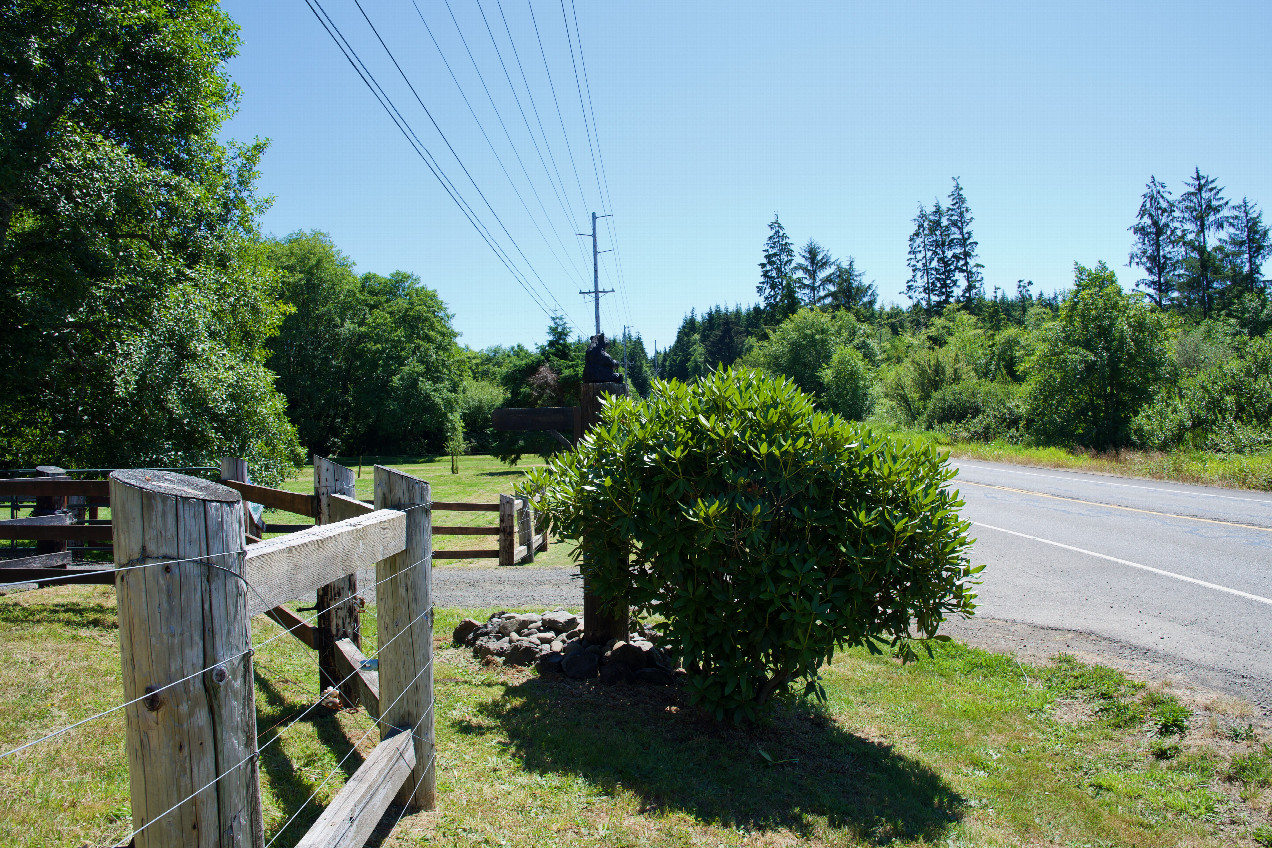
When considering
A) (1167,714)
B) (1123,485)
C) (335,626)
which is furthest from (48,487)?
(1123,485)

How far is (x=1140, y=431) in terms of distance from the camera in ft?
85.3

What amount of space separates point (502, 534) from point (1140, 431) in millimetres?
25026

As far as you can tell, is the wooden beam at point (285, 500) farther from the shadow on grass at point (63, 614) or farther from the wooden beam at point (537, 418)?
the shadow on grass at point (63, 614)

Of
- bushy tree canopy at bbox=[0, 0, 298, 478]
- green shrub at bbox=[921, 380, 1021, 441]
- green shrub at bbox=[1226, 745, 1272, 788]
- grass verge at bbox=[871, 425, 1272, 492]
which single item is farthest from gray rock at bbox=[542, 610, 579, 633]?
green shrub at bbox=[921, 380, 1021, 441]

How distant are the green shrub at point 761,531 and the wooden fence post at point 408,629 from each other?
159 cm

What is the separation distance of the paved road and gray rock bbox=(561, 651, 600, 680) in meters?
3.97

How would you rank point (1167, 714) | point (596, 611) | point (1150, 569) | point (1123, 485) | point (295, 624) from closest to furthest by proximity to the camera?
1. point (1167, 714)
2. point (295, 624)
3. point (596, 611)
4. point (1150, 569)
5. point (1123, 485)

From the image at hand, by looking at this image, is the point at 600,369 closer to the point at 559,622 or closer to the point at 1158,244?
the point at 559,622

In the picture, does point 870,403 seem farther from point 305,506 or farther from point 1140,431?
point 305,506

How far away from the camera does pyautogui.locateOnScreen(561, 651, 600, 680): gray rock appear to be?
5805 mm

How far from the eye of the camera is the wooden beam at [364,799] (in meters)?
2.41

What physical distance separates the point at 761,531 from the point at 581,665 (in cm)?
235

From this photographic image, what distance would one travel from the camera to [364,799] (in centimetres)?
264

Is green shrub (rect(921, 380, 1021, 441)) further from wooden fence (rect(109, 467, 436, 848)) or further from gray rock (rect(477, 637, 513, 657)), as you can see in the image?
wooden fence (rect(109, 467, 436, 848))
